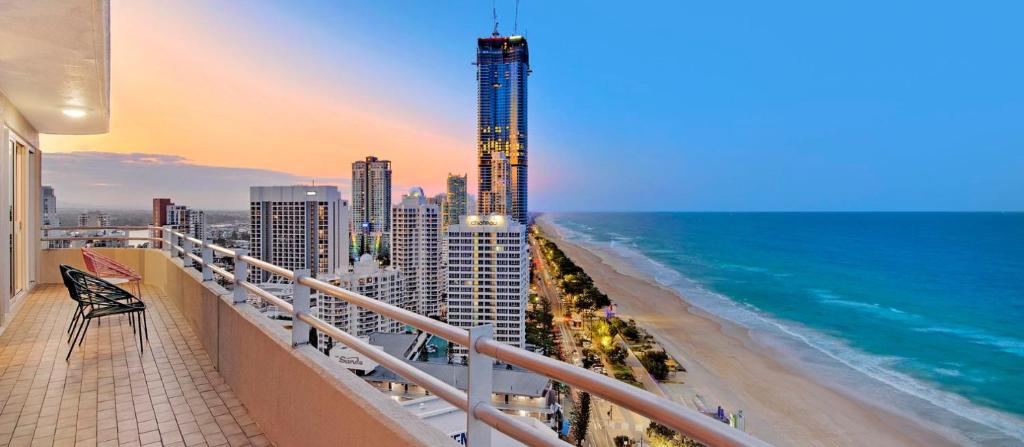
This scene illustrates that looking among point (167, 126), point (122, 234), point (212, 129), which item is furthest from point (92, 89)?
point (212, 129)

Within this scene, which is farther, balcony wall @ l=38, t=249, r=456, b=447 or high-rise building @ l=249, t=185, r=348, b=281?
high-rise building @ l=249, t=185, r=348, b=281

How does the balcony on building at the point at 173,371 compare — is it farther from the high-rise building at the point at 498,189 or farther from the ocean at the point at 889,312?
the high-rise building at the point at 498,189

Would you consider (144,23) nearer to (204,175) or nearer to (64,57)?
(64,57)

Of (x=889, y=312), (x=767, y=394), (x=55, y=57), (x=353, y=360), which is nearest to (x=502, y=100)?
(x=889, y=312)

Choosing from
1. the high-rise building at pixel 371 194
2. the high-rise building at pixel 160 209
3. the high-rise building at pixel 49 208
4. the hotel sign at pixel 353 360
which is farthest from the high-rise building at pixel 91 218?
the high-rise building at pixel 371 194

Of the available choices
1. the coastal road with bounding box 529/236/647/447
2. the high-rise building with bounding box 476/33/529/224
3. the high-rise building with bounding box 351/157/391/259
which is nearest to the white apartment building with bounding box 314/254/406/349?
the coastal road with bounding box 529/236/647/447

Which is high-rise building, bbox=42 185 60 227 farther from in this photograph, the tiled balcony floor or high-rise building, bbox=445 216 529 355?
high-rise building, bbox=445 216 529 355
